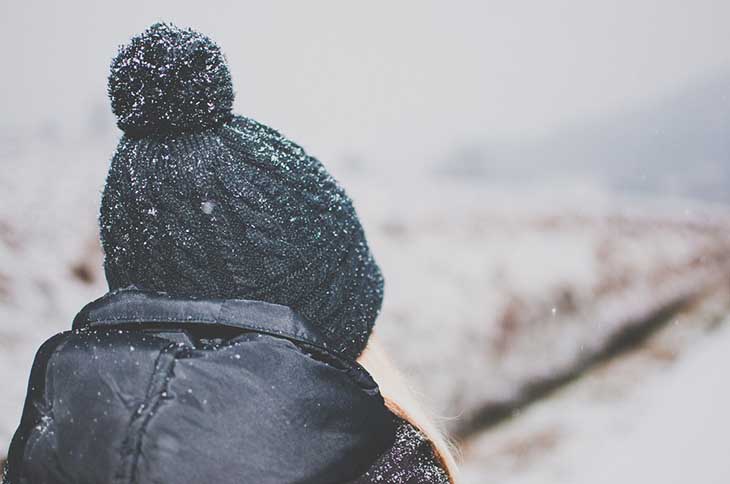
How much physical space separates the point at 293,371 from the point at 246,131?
50 cm

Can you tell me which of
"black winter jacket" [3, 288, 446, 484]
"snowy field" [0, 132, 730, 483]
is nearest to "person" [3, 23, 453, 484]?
"black winter jacket" [3, 288, 446, 484]

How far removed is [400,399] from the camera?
108cm

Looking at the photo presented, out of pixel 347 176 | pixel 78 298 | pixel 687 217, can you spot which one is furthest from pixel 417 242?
pixel 687 217

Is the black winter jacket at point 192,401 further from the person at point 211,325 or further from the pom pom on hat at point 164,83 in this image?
the pom pom on hat at point 164,83

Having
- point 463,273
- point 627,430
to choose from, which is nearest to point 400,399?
point 627,430

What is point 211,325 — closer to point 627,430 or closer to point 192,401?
point 192,401

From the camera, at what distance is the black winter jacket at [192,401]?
2.15 feet

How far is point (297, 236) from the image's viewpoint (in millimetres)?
934

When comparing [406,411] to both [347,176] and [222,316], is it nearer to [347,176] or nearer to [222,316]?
[222,316]

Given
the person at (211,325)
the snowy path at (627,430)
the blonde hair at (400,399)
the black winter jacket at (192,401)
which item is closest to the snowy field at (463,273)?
the snowy path at (627,430)

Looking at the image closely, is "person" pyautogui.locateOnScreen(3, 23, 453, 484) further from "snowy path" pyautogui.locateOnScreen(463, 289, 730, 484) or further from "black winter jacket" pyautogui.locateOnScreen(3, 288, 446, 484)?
"snowy path" pyautogui.locateOnScreen(463, 289, 730, 484)

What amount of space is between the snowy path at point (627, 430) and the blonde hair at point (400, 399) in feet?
10.7

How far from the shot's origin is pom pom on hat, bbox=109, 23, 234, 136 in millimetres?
863

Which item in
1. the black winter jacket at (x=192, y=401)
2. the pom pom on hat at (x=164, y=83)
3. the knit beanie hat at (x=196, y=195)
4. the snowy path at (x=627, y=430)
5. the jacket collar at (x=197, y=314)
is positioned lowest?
the snowy path at (x=627, y=430)
